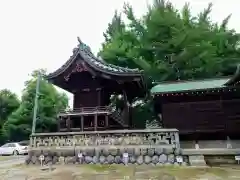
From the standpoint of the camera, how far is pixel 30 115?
107ft

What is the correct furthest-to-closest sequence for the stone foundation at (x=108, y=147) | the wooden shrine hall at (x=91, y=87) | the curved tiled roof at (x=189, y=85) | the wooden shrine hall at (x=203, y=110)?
the wooden shrine hall at (x=91, y=87) → the curved tiled roof at (x=189, y=85) → the wooden shrine hall at (x=203, y=110) → the stone foundation at (x=108, y=147)

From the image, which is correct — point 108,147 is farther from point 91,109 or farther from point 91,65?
point 91,65

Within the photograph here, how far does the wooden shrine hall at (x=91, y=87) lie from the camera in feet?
56.0

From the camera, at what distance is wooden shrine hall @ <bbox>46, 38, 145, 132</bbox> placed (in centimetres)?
1706

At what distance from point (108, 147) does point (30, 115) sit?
73.7 ft

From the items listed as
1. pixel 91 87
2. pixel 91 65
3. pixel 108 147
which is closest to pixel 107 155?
pixel 108 147

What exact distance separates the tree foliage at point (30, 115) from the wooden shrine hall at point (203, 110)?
65.4 ft

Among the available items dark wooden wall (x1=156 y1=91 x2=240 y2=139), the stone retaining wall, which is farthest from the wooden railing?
dark wooden wall (x1=156 y1=91 x2=240 y2=139)

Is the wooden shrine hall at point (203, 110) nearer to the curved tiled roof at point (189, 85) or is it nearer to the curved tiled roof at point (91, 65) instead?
the curved tiled roof at point (189, 85)

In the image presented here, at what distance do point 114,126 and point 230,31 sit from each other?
1873 cm

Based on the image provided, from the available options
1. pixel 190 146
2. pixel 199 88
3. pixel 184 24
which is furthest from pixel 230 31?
pixel 190 146

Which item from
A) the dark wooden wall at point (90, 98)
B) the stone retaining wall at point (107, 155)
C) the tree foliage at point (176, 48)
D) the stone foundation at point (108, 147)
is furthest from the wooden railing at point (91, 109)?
the tree foliage at point (176, 48)

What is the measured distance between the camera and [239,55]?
80.2 feet

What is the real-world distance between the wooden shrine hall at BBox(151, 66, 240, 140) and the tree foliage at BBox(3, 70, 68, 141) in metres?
19.9
